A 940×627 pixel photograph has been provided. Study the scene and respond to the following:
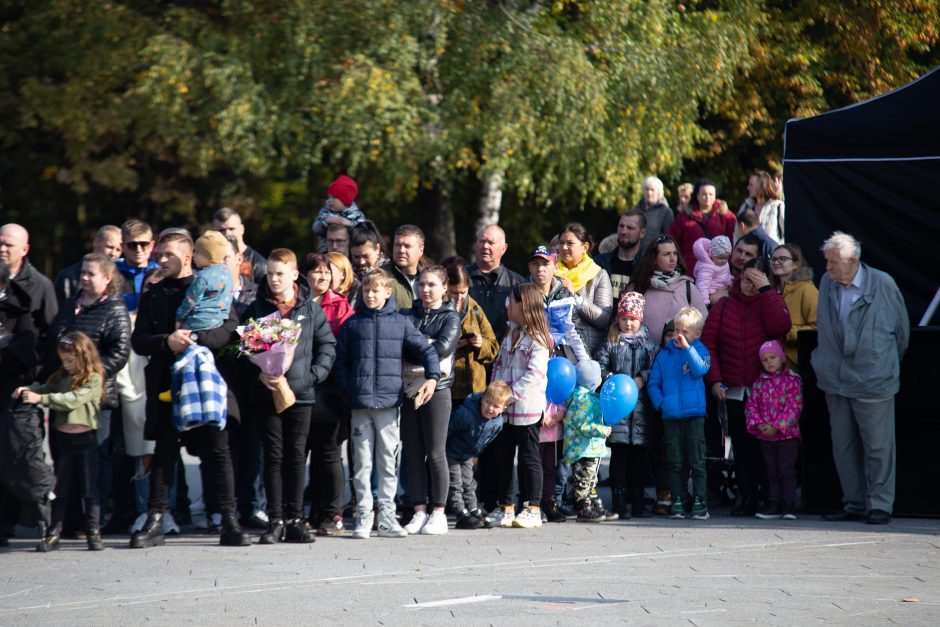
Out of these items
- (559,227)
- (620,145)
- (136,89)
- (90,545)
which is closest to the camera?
(90,545)

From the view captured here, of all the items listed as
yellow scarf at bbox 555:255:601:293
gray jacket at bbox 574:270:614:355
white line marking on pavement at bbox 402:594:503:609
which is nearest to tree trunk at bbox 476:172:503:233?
yellow scarf at bbox 555:255:601:293

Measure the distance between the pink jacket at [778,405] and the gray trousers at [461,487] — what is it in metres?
2.16

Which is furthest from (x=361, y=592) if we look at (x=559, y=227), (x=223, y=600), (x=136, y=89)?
(x=559, y=227)

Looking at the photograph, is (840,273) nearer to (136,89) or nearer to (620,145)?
(620,145)

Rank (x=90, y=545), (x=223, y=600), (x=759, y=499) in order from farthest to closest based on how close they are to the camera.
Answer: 1. (x=759, y=499)
2. (x=90, y=545)
3. (x=223, y=600)

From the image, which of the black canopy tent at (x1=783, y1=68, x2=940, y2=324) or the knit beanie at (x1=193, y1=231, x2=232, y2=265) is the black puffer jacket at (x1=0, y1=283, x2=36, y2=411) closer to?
the knit beanie at (x1=193, y1=231, x2=232, y2=265)

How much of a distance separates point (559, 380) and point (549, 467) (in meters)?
0.73

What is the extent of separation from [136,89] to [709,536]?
15.6 m

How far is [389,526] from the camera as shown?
10.2m

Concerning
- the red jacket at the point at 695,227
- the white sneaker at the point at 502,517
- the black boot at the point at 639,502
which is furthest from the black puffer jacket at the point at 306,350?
the red jacket at the point at 695,227

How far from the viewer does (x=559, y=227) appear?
90.2 feet

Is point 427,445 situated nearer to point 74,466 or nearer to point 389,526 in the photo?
point 389,526

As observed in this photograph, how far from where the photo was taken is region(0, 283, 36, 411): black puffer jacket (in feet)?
32.9

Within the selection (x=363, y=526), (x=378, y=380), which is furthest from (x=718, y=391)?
(x=363, y=526)
